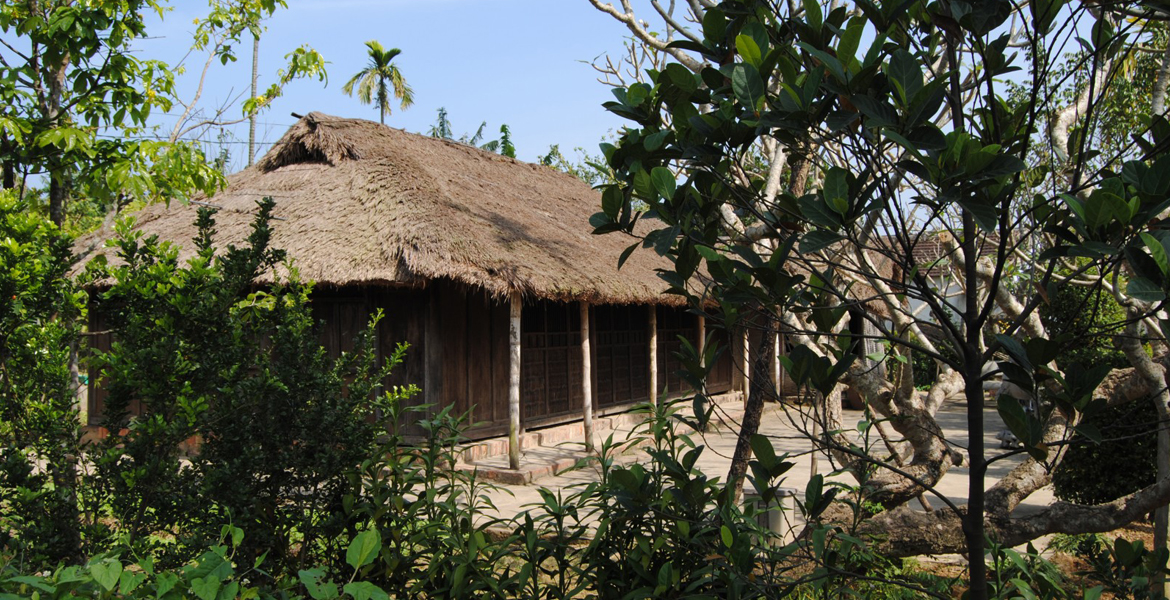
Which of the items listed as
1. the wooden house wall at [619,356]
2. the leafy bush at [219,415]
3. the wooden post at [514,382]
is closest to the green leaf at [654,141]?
the leafy bush at [219,415]

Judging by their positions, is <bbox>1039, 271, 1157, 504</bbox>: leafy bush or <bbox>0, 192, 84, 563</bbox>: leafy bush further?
<bbox>1039, 271, 1157, 504</bbox>: leafy bush

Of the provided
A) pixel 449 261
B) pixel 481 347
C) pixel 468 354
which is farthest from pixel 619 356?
pixel 449 261

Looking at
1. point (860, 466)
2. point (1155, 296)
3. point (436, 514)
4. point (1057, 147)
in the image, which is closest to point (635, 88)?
point (1155, 296)

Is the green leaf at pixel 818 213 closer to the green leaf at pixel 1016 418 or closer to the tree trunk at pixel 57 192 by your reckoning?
the green leaf at pixel 1016 418

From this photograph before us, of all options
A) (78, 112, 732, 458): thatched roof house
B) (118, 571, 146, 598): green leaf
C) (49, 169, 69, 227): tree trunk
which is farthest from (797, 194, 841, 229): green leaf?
(78, 112, 732, 458): thatched roof house

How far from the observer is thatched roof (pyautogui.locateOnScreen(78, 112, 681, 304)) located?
785cm

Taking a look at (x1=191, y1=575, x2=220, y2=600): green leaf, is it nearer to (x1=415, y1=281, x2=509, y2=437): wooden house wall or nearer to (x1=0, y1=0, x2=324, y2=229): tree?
(x1=0, y1=0, x2=324, y2=229): tree

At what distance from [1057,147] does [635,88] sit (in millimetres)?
3756

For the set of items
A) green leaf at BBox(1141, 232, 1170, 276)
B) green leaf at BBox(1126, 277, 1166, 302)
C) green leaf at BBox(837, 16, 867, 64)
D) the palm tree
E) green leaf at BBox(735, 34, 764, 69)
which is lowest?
green leaf at BBox(1126, 277, 1166, 302)

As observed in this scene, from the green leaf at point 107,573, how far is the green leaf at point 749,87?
1.52m

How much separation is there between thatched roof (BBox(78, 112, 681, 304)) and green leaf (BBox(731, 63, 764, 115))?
19.7 feet

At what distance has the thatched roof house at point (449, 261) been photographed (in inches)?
315

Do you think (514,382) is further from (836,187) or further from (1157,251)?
(1157,251)

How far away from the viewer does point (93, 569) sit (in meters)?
1.58
